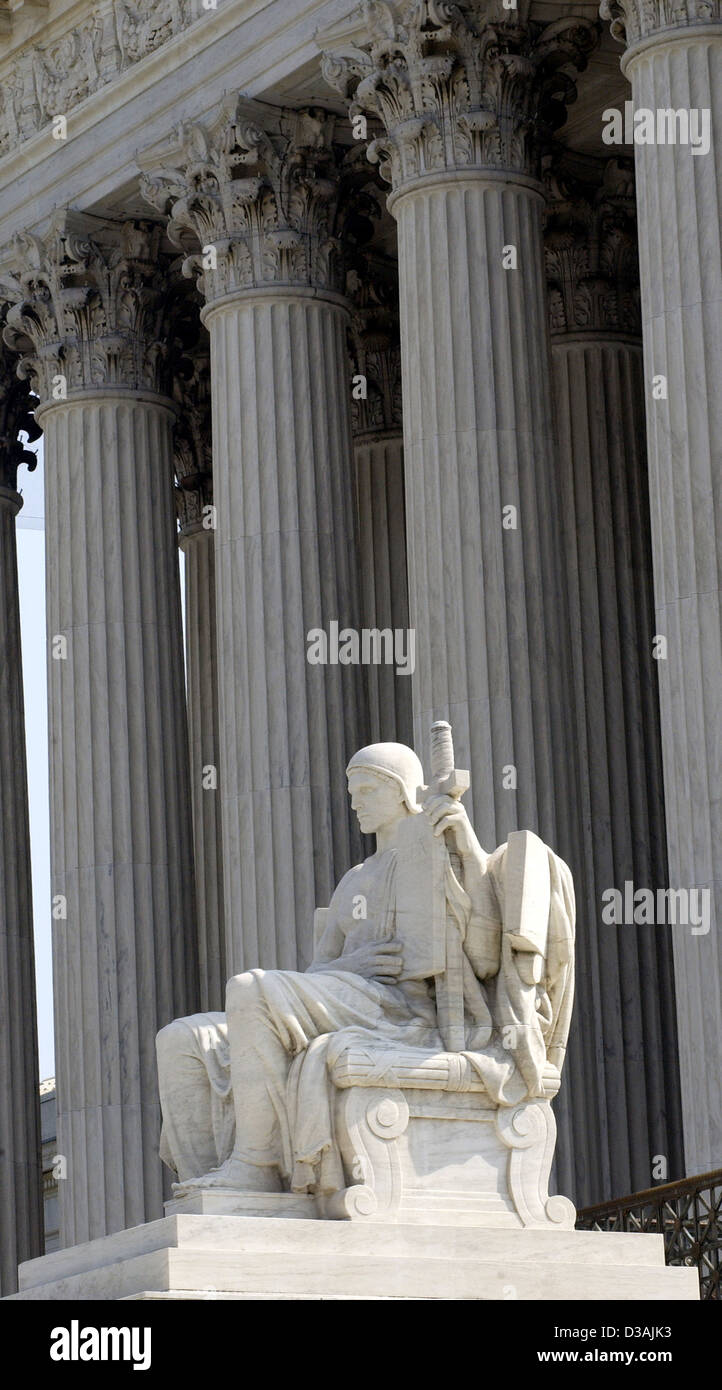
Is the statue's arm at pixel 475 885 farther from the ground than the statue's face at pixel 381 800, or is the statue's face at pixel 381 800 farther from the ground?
the statue's face at pixel 381 800

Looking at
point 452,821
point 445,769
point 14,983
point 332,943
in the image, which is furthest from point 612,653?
point 452,821

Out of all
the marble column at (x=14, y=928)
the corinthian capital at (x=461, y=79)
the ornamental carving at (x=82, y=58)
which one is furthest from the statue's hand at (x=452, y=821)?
the marble column at (x=14, y=928)

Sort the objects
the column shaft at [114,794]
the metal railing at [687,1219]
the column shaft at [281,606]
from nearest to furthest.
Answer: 1. the metal railing at [687,1219]
2. the column shaft at [281,606]
3. the column shaft at [114,794]

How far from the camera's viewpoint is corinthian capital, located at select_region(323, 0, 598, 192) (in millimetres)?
29766

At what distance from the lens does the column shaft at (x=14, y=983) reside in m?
37.8

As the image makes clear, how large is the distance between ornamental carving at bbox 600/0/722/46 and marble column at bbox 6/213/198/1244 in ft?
33.2

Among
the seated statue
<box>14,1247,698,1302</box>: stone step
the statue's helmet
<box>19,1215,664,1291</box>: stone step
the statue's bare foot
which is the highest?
the statue's helmet

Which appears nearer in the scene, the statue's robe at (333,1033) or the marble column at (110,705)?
the statue's robe at (333,1033)

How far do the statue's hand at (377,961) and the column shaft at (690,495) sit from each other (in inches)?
224

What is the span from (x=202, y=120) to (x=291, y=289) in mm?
2231

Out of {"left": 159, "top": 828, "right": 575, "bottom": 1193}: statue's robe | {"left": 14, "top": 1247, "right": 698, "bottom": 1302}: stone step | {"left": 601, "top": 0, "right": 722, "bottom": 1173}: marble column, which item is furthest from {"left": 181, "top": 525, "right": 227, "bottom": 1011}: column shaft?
{"left": 14, "top": 1247, "right": 698, "bottom": 1302}: stone step

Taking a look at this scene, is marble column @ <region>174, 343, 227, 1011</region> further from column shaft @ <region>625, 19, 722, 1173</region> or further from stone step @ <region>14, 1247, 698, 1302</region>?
stone step @ <region>14, 1247, 698, 1302</region>

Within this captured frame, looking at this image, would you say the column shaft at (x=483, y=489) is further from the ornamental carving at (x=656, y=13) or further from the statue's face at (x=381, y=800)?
the statue's face at (x=381, y=800)
